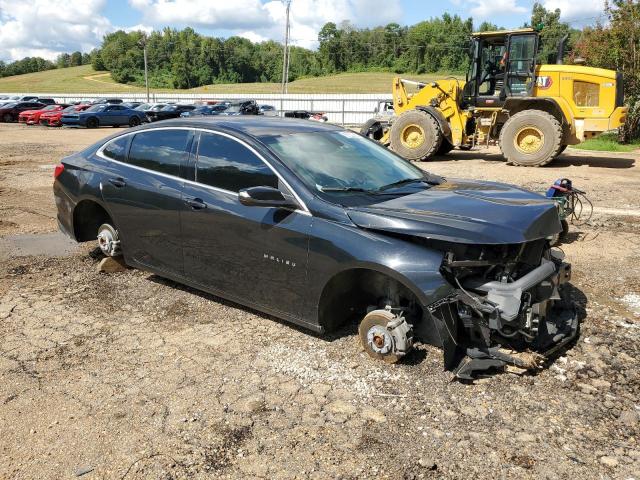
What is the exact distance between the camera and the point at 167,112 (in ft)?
115

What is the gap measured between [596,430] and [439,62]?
9747 centimetres

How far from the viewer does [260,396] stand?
3.35m

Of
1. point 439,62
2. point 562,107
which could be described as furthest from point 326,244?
point 439,62

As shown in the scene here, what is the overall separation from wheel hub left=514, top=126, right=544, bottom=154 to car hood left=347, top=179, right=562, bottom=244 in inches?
417

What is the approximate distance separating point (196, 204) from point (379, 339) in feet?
5.97

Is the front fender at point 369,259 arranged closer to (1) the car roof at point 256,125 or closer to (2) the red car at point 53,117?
(1) the car roof at point 256,125

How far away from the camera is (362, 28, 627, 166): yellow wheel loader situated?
1351 cm

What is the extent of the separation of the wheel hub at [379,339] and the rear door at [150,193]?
182cm

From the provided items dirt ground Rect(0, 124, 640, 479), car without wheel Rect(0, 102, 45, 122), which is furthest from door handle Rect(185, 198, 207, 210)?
car without wheel Rect(0, 102, 45, 122)

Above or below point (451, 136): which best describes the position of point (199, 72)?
above

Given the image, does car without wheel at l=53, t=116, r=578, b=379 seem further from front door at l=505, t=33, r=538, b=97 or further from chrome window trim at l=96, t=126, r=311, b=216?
front door at l=505, t=33, r=538, b=97

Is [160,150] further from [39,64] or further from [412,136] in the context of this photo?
[39,64]

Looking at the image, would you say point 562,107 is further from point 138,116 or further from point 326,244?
point 138,116

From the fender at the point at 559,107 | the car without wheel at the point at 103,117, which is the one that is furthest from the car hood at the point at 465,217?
the car without wheel at the point at 103,117
